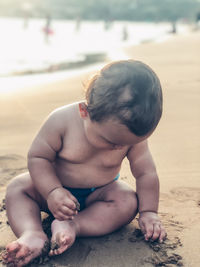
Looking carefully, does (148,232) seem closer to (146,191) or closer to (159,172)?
(146,191)

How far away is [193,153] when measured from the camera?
3066 millimetres

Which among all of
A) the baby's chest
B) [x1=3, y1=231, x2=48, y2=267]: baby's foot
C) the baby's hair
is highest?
the baby's hair

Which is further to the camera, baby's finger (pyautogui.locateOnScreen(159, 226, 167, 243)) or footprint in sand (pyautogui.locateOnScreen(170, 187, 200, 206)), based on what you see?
footprint in sand (pyautogui.locateOnScreen(170, 187, 200, 206))

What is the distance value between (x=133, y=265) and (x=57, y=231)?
340 mm

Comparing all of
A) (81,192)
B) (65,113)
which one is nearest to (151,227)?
(81,192)

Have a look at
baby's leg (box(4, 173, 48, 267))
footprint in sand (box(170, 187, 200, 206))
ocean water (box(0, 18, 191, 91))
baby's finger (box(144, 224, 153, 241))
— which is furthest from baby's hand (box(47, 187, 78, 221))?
ocean water (box(0, 18, 191, 91))

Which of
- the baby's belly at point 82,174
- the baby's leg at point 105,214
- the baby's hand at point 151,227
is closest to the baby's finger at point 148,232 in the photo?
the baby's hand at point 151,227

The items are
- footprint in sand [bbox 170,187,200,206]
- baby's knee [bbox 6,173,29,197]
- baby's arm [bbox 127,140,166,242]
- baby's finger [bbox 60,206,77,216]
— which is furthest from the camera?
footprint in sand [bbox 170,187,200,206]

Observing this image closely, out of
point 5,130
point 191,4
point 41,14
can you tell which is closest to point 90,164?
point 5,130

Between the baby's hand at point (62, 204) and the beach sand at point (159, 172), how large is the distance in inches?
6.1

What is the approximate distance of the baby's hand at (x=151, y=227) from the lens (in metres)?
1.88

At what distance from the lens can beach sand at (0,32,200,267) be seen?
5.83ft

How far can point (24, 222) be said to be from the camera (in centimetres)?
190

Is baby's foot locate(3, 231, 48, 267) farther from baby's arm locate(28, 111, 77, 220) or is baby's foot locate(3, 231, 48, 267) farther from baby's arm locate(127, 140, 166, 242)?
baby's arm locate(127, 140, 166, 242)
